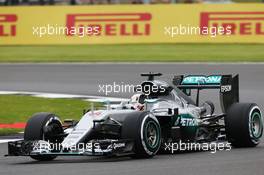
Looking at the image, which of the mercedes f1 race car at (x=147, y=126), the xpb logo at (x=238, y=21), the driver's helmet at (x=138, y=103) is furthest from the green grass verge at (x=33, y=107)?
the xpb logo at (x=238, y=21)

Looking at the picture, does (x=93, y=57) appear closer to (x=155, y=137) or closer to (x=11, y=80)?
(x=11, y=80)

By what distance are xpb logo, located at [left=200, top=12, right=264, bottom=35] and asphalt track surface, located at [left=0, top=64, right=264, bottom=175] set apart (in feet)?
14.6

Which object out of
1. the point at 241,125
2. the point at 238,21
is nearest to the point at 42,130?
the point at 241,125

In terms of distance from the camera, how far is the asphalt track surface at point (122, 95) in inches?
429

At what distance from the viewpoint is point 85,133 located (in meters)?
12.0

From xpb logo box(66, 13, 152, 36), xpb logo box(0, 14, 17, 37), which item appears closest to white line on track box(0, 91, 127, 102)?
xpb logo box(66, 13, 152, 36)

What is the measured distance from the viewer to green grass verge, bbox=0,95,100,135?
18281 mm

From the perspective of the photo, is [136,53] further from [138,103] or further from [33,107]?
[138,103]

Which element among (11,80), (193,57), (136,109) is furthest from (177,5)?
(136,109)

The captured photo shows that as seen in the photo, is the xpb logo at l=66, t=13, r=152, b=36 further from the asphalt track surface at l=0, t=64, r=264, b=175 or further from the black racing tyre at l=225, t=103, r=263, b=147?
the black racing tyre at l=225, t=103, r=263, b=147

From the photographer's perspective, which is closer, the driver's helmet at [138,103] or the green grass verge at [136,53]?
the driver's helmet at [138,103]

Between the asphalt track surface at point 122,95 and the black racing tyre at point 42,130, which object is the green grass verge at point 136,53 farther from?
the black racing tyre at point 42,130

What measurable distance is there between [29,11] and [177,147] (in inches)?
909

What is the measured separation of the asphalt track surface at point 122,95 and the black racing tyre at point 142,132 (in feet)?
0.45
